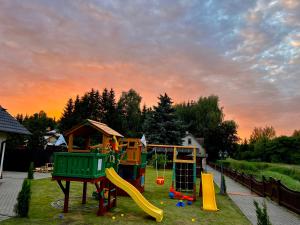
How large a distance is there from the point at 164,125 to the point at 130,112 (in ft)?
71.4

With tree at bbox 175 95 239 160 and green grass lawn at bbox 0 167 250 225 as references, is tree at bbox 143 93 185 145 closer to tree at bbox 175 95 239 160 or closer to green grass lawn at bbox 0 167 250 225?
tree at bbox 175 95 239 160

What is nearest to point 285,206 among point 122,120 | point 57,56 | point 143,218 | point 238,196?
point 238,196

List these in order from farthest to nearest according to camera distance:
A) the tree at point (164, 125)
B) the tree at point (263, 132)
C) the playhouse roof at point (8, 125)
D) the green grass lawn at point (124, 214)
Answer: the tree at point (263, 132) → the tree at point (164, 125) → the playhouse roof at point (8, 125) → the green grass lawn at point (124, 214)

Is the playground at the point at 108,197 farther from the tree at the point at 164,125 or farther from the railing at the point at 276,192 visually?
the tree at the point at 164,125

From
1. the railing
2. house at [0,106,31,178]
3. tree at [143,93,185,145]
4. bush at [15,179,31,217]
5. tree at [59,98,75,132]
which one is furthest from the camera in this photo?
tree at [59,98,75,132]

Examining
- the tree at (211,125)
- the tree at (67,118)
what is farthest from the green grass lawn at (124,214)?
the tree at (67,118)

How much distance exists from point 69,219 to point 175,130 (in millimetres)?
33300

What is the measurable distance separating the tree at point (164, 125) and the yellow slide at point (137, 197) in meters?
29.9

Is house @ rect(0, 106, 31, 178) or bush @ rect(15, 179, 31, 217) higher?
house @ rect(0, 106, 31, 178)

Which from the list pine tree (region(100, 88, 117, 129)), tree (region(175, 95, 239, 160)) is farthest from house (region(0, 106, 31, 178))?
pine tree (region(100, 88, 117, 129))

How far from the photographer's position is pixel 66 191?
895 centimetres

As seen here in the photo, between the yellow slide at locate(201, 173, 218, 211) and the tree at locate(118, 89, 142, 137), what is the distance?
45.0 metres

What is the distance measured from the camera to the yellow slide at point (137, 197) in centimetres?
847

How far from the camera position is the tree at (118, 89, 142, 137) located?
194 ft
